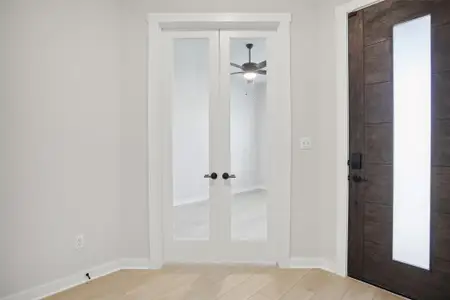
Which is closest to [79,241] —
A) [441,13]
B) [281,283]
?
[281,283]

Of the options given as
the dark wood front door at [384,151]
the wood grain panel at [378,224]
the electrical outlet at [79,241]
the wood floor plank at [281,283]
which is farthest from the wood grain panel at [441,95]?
the electrical outlet at [79,241]

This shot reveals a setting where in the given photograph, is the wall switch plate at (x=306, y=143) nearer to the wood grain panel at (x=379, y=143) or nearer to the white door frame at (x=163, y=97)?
the white door frame at (x=163, y=97)

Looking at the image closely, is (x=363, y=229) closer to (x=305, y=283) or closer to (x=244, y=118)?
(x=305, y=283)

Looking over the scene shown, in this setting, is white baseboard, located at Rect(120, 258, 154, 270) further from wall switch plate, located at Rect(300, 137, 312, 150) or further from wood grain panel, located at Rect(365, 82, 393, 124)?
wood grain panel, located at Rect(365, 82, 393, 124)

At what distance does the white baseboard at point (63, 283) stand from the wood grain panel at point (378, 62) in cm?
287

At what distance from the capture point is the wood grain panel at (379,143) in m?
2.65

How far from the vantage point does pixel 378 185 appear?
272 cm

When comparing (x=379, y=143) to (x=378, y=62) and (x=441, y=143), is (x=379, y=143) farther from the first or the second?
(x=378, y=62)

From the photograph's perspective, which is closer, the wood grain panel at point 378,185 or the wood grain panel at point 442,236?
the wood grain panel at point 442,236

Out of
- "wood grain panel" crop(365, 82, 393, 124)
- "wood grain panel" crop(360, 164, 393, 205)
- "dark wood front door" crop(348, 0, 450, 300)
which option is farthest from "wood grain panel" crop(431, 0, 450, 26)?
"wood grain panel" crop(360, 164, 393, 205)

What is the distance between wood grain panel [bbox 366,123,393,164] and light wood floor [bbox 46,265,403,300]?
3.53 feet

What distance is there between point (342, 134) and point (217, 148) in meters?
1.19

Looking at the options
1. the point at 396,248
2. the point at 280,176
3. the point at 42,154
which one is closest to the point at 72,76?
the point at 42,154

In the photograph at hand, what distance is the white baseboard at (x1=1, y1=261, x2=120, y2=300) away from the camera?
2500 millimetres
